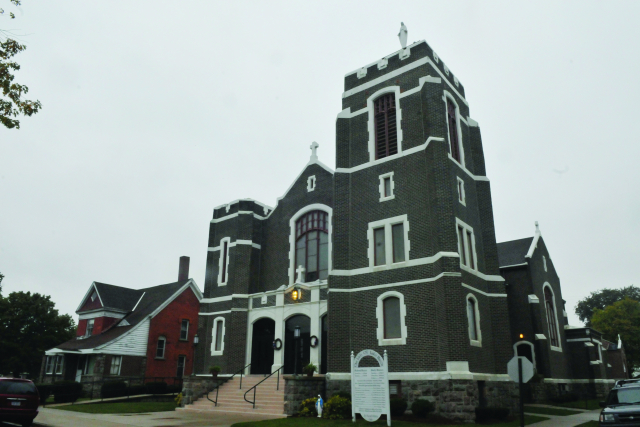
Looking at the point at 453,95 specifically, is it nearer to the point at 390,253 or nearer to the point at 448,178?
the point at 448,178

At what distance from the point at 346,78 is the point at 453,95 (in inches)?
227

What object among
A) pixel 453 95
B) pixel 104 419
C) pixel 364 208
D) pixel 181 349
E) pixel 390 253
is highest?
pixel 453 95

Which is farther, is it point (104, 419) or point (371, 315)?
point (371, 315)

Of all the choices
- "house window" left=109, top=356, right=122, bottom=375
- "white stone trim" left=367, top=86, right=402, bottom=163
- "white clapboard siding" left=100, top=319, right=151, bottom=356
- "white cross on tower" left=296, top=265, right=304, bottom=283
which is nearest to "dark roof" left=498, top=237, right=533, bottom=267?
"white cross on tower" left=296, top=265, right=304, bottom=283

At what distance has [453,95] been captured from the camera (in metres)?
25.5

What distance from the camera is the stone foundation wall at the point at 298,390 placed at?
64.1 feet

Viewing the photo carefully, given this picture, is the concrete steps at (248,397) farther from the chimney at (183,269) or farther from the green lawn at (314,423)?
the chimney at (183,269)

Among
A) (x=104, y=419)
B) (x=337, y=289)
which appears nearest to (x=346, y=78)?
(x=337, y=289)

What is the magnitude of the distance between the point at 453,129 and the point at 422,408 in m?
13.7

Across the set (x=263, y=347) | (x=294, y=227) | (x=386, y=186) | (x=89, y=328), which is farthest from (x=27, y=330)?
(x=386, y=186)

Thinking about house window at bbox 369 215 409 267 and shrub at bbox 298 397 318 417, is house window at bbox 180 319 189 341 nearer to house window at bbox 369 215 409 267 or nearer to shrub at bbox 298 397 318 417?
shrub at bbox 298 397 318 417

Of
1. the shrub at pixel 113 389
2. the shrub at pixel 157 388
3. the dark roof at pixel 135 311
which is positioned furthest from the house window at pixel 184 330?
the shrub at pixel 113 389

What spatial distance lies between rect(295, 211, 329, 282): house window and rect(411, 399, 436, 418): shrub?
993cm

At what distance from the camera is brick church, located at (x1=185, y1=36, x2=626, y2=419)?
766 inches
